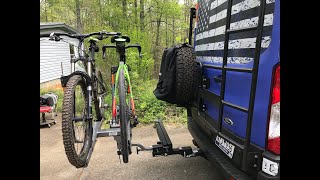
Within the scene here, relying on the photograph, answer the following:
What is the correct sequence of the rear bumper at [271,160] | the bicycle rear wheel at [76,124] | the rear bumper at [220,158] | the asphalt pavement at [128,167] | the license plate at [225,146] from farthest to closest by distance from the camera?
1. the asphalt pavement at [128,167]
2. the bicycle rear wheel at [76,124]
3. the license plate at [225,146]
4. the rear bumper at [220,158]
5. the rear bumper at [271,160]

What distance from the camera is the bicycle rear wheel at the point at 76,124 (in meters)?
2.53

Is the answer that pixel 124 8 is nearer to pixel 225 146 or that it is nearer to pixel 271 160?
pixel 225 146

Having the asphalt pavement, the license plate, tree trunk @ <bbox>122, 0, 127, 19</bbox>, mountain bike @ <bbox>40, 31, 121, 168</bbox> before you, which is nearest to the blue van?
the license plate

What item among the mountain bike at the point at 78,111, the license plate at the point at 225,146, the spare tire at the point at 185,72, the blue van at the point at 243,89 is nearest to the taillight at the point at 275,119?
A: the blue van at the point at 243,89

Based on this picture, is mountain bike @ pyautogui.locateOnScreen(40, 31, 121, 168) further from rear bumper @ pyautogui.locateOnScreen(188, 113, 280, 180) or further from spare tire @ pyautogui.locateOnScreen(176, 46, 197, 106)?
rear bumper @ pyautogui.locateOnScreen(188, 113, 280, 180)

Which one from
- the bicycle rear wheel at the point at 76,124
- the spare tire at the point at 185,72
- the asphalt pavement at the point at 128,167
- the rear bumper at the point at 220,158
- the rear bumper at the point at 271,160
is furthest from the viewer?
the asphalt pavement at the point at 128,167

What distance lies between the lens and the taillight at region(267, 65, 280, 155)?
5.98ft

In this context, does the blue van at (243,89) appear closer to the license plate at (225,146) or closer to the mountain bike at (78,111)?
the license plate at (225,146)

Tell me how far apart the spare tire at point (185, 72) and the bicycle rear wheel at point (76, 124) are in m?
1.13

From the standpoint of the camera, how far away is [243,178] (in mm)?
2156

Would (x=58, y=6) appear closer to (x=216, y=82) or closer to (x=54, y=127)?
(x=54, y=127)

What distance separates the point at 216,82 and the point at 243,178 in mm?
1074

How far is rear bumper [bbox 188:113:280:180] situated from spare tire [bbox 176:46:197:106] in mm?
525

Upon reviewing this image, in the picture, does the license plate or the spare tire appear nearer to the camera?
the license plate
